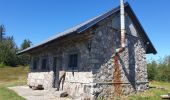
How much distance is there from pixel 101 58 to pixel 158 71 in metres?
21.8

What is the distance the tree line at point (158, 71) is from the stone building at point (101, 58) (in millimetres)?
15301

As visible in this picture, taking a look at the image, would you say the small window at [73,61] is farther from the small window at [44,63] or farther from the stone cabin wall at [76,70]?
the small window at [44,63]

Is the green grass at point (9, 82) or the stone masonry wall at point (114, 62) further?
the green grass at point (9, 82)

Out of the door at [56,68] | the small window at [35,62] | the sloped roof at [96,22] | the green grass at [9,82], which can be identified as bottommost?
the green grass at [9,82]

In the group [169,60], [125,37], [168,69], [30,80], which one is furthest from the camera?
[169,60]

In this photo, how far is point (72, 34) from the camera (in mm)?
13852

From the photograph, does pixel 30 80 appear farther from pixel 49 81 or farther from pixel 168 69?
pixel 168 69

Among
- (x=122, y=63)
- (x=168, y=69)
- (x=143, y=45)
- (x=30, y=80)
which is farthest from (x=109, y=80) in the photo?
(x=168, y=69)

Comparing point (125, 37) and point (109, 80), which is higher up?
point (125, 37)

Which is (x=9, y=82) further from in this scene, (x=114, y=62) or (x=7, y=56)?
(x=7, y=56)

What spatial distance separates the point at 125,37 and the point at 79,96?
4614mm

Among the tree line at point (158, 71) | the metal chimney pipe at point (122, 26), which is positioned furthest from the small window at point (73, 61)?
the tree line at point (158, 71)

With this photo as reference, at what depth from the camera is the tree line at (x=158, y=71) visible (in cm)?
3316

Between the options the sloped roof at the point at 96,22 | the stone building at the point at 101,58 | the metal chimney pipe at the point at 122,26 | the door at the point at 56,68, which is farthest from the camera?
the door at the point at 56,68
